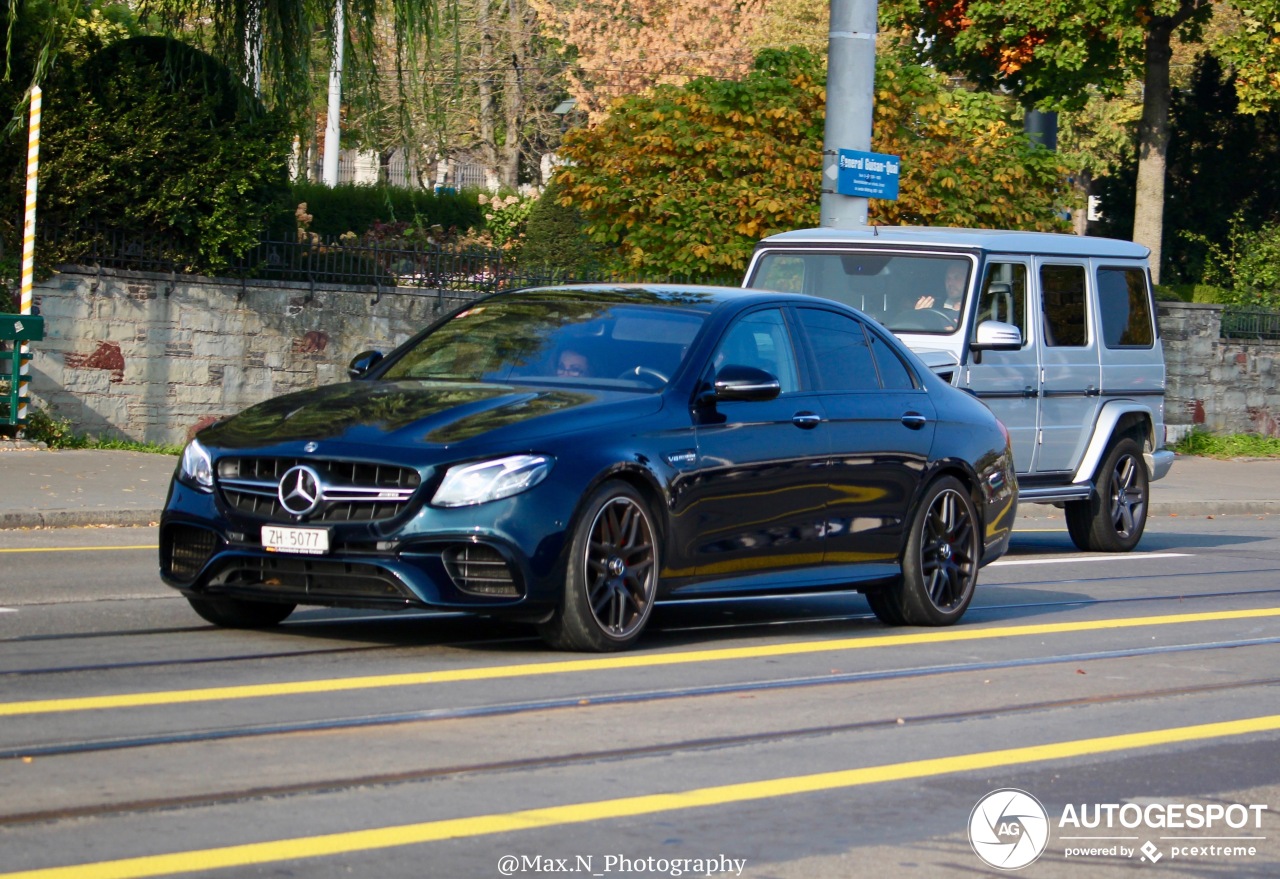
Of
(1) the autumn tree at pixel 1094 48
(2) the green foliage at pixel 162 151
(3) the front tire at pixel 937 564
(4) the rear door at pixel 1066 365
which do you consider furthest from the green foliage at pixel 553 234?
(3) the front tire at pixel 937 564

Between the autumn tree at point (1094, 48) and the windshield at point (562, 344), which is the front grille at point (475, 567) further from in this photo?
the autumn tree at point (1094, 48)

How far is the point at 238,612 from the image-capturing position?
29.6 ft

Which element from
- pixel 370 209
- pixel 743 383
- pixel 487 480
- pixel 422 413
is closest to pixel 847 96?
pixel 743 383

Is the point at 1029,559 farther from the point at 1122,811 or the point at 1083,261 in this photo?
the point at 1122,811

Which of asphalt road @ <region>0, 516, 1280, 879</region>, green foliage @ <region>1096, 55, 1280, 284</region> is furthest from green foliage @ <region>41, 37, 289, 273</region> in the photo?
green foliage @ <region>1096, 55, 1280, 284</region>

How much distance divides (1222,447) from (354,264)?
1356 cm

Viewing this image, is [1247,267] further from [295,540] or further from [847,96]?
[295,540]

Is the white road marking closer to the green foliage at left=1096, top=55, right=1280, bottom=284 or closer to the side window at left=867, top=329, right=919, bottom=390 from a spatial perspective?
the side window at left=867, top=329, right=919, bottom=390

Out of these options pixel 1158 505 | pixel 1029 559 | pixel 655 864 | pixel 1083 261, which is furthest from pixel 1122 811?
pixel 1158 505

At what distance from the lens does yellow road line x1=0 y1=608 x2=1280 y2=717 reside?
23.2 ft

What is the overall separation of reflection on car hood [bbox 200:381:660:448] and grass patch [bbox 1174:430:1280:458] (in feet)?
68.9

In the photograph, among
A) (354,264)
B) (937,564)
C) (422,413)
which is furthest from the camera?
(354,264)

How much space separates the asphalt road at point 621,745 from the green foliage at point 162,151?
30.2ft

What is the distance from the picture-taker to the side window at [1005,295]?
48.2ft
